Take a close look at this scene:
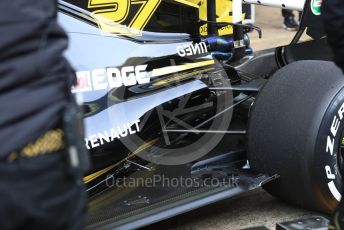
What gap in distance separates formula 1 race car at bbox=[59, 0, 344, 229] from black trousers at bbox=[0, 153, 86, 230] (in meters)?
1.17

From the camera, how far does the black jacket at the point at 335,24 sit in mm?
1643

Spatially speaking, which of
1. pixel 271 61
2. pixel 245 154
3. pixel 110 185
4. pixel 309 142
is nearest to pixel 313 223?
pixel 309 142

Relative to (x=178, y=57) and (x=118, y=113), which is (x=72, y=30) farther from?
(x=178, y=57)

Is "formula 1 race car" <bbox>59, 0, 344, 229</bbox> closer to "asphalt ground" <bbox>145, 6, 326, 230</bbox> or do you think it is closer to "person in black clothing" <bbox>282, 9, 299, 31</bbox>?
"asphalt ground" <bbox>145, 6, 326, 230</bbox>

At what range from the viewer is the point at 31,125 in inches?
50.2

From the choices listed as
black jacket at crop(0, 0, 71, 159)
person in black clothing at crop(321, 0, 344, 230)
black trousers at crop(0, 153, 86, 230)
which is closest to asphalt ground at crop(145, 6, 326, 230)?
person in black clothing at crop(321, 0, 344, 230)

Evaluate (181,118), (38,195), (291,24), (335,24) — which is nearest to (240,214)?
(181,118)

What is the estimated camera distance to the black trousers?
1249mm

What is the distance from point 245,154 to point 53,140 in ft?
6.67

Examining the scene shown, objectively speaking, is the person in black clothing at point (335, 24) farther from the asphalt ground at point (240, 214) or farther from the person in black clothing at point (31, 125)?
the asphalt ground at point (240, 214)

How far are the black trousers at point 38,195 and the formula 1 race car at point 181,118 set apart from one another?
1.17 metres

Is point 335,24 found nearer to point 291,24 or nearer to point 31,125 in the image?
point 31,125

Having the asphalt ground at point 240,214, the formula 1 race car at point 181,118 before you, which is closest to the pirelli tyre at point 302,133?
the formula 1 race car at point 181,118

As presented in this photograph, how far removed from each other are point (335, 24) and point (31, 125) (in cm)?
94
